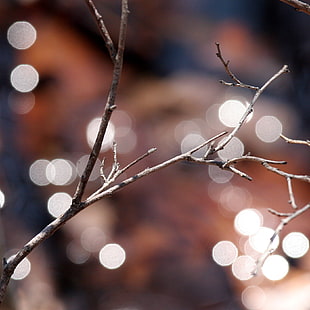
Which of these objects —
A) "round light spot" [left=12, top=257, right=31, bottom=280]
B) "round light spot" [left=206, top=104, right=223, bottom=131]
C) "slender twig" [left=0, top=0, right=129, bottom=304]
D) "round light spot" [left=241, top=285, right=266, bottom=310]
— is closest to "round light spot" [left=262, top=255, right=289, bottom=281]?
"round light spot" [left=241, top=285, right=266, bottom=310]

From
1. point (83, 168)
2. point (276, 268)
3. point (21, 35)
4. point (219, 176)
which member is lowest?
point (276, 268)

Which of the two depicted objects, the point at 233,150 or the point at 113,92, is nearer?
the point at 113,92

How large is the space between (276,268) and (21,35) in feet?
9.10

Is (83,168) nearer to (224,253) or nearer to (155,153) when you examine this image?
(155,153)

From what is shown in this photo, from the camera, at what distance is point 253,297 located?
3.15 m

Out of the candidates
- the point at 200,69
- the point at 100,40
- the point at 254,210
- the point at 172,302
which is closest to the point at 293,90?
the point at 200,69

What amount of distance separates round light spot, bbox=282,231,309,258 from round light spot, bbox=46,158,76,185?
1.53 metres

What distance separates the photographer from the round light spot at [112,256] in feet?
10.9

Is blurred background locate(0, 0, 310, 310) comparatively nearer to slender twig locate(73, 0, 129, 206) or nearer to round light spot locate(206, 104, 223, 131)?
round light spot locate(206, 104, 223, 131)

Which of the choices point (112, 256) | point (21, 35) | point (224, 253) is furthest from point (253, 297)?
point (21, 35)

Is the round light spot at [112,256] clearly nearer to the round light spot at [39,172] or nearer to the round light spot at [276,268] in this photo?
the round light spot at [39,172]

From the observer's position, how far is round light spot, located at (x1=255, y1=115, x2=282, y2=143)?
4.11m

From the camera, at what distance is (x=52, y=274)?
10.6 feet

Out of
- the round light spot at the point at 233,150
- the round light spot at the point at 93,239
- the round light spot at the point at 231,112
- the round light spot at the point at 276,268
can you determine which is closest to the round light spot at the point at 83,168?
the round light spot at the point at 93,239
